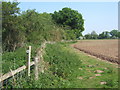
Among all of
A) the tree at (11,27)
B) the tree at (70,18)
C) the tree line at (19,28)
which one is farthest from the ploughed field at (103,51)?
the tree at (70,18)

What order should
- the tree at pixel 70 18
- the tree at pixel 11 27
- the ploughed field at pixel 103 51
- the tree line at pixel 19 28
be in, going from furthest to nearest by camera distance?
the tree at pixel 70 18, the ploughed field at pixel 103 51, the tree line at pixel 19 28, the tree at pixel 11 27

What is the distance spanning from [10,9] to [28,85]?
774 centimetres

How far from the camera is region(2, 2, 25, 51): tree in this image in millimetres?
11320

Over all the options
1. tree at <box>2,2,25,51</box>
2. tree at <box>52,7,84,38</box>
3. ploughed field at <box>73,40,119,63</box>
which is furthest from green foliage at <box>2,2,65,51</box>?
tree at <box>52,7,84,38</box>

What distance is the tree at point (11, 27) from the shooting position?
37.1 ft

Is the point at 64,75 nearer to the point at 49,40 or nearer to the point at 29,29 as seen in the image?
the point at 29,29

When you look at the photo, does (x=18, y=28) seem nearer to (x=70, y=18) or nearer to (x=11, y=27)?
(x=11, y=27)

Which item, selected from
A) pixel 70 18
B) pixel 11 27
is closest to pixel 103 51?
pixel 11 27

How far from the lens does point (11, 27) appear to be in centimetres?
1173

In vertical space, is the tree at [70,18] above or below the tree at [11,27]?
above

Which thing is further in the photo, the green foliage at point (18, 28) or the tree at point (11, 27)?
the green foliage at point (18, 28)

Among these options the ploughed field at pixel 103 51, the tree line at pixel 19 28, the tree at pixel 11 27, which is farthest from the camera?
the ploughed field at pixel 103 51

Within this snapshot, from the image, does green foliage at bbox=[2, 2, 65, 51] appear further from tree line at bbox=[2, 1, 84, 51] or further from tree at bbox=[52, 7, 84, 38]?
tree at bbox=[52, 7, 84, 38]

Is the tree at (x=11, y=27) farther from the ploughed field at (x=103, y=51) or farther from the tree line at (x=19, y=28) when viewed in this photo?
the ploughed field at (x=103, y=51)
